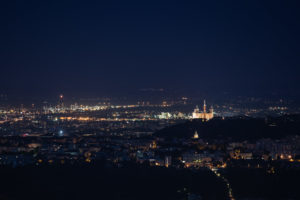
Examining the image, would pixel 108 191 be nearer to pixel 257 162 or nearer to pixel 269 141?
pixel 257 162

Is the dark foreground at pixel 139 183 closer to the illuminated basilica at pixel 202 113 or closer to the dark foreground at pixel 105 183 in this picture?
Answer: the dark foreground at pixel 105 183

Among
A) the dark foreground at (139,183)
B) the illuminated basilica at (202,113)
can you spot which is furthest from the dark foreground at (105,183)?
the illuminated basilica at (202,113)

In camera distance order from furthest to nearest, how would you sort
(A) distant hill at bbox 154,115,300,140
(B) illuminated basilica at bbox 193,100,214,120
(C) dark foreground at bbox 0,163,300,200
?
(B) illuminated basilica at bbox 193,100,214,120, (A) distant hill at bbox 154,115,300,140, (C) dark foreground at bbox 0,163,300,200

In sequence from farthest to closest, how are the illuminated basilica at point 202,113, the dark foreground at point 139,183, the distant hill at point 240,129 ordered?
the illuminated basilica at point 202,113 < the distant hill at point 240,129 < the dark foreground at point 139,183

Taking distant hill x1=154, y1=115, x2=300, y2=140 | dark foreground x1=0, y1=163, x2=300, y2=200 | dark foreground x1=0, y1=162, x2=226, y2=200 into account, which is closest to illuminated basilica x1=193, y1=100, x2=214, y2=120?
distant hill x1=154, y1=115, x2=300, y2=140

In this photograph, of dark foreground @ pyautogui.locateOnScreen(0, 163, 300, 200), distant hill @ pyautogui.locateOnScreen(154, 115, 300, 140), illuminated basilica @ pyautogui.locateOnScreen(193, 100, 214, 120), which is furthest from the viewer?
illuminated basilica @ pyautogui.locateOnScreen(193, 100, 214, 120)

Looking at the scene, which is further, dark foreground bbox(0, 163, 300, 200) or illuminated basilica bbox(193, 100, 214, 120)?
illuminated basilica bbox(193, 100, 214, 120)

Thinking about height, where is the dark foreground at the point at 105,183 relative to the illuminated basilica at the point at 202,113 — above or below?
below

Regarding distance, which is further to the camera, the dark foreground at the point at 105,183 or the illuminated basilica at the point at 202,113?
the illuminated basilica at the point at 202,113

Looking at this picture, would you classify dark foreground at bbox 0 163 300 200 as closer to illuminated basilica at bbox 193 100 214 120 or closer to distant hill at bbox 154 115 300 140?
distant hill at bbox 154 115 300 140
